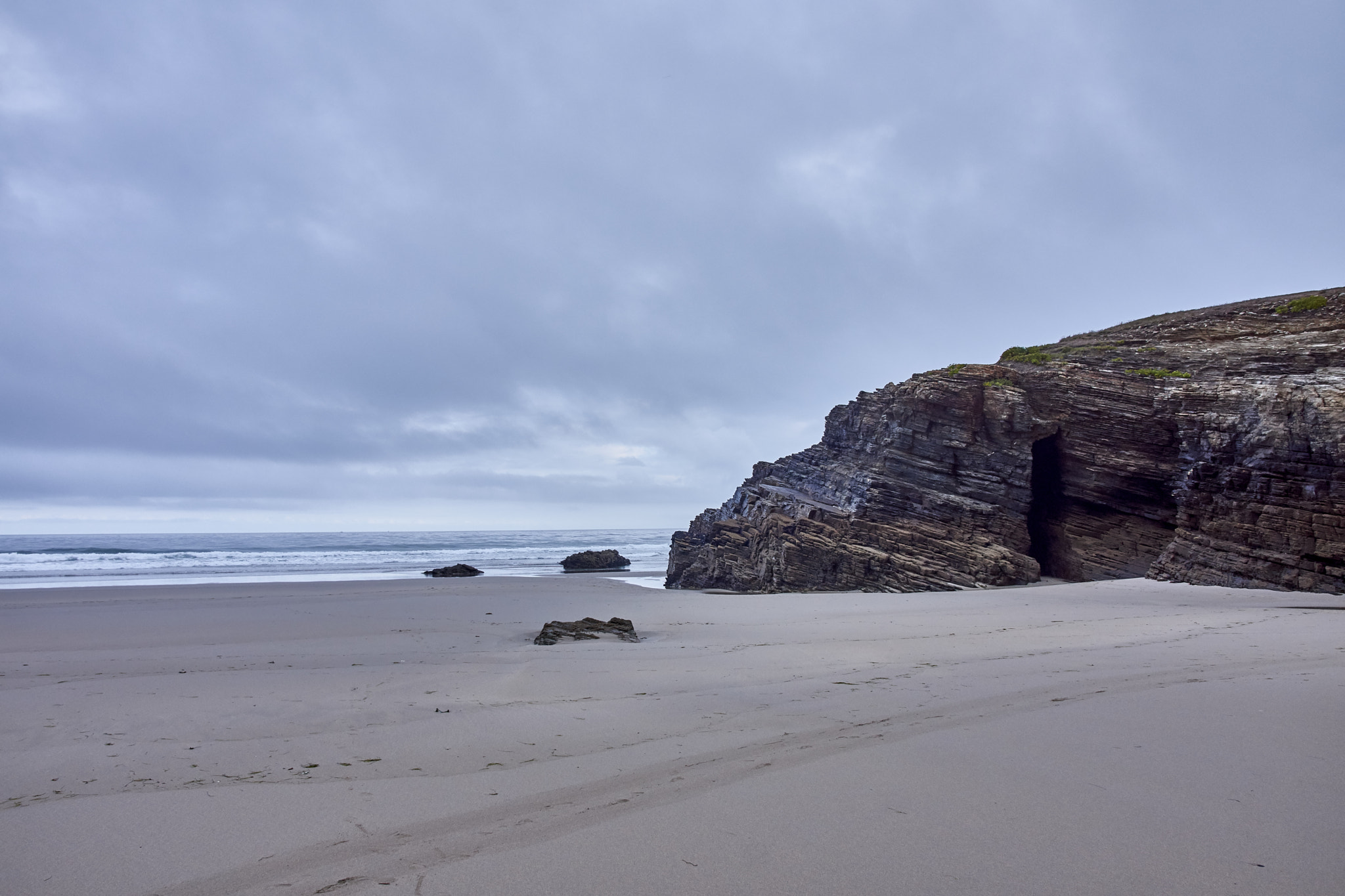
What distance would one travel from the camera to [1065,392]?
75.0ft

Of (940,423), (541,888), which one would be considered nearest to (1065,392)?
(940,423)

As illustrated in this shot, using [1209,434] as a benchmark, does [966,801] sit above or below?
below

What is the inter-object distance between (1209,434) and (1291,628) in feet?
35.2

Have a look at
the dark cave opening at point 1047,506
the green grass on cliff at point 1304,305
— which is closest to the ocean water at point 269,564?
the dark cave opening at point 1047,506

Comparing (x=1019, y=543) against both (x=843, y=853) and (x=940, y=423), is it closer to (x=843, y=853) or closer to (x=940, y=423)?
(x=940, y=423)

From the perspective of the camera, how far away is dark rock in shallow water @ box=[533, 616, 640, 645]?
35.7 ft

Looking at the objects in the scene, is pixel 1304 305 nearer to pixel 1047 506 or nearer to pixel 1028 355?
pixel 1028 355

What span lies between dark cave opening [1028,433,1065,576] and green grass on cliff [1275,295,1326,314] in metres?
10.4

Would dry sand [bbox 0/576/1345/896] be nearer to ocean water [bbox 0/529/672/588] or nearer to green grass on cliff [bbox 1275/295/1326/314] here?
green grass on cliff [bbox 1275/295/1326/314]

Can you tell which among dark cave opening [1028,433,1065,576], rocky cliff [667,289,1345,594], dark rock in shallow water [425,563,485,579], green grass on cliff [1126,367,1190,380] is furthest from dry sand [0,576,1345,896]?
dark rock in shallow water [425,563,485,579]

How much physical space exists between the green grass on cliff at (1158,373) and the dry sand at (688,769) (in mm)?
15249

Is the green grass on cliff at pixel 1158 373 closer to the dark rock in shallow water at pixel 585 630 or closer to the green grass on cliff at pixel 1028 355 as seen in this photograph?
the green grass on cliff at pixel 1028 355

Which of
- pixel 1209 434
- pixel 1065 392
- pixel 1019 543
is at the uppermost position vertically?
pixel 1065 392

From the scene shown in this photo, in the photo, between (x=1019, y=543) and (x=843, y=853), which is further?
(x=1019, y=543)
